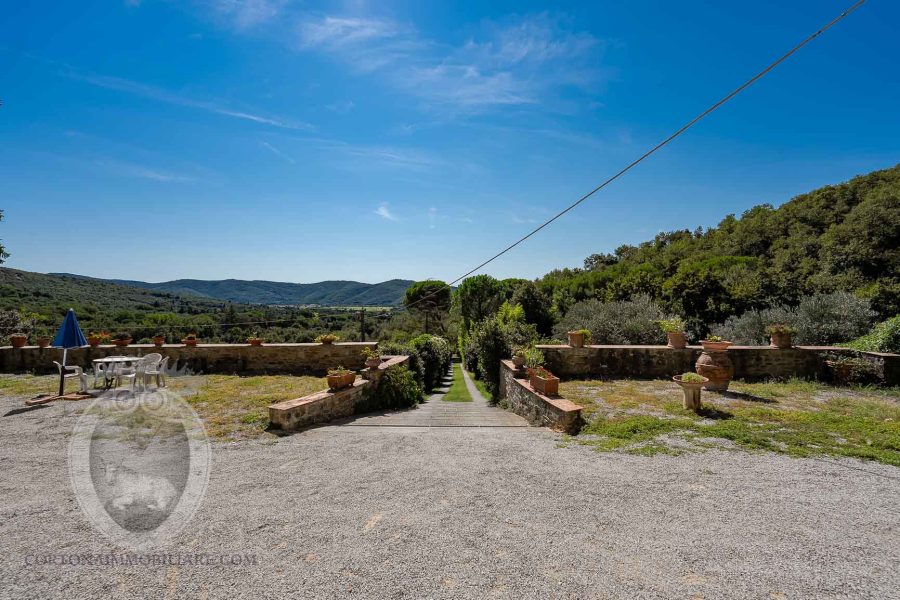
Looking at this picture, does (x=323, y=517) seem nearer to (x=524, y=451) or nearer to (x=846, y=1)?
(x=524, y=451)

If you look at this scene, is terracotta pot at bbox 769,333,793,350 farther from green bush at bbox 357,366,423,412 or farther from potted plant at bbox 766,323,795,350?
green bush at bbox 357,366,423,412

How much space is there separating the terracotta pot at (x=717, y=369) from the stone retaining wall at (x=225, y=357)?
7.67m

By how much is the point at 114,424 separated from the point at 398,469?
4.80 m

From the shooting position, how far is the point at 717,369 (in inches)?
294

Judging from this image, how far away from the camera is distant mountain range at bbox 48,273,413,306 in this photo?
92.9m

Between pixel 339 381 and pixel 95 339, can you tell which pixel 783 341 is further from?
pixel 95 339

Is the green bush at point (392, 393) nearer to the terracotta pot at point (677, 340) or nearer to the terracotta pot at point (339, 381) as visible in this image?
the terracotta pot at point (339, 381)

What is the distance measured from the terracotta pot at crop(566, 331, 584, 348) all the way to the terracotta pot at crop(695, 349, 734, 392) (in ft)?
8.32

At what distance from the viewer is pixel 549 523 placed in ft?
10.2

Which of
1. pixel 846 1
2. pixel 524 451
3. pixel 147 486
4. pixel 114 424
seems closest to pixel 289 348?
pixel 114 424

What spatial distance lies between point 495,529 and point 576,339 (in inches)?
279

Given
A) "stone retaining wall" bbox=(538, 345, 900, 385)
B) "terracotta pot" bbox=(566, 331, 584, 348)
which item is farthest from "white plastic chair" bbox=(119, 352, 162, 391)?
"terracotta pot" bbox=(566, 331, 584, 348)

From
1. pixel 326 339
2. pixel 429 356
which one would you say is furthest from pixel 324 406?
pixel 429 356

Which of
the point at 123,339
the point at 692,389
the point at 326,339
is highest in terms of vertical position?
the point at 326,339
